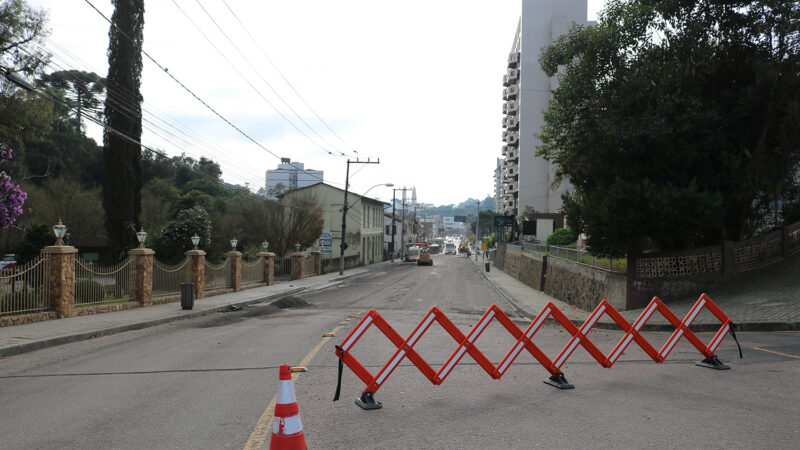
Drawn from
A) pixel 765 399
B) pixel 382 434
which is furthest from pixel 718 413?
pixel 382 434

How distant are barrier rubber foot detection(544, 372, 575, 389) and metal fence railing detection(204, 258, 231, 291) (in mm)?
20209

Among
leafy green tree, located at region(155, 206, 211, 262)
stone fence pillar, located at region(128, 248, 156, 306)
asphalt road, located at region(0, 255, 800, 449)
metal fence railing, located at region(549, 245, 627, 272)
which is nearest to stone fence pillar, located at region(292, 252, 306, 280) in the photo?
leafy green tree, located at region(155, 206, 211, 262)

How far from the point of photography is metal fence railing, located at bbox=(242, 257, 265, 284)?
28.7 m

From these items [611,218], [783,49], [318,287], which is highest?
[783,49]

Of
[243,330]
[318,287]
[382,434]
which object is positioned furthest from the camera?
[318,287]

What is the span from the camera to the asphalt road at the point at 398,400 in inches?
190

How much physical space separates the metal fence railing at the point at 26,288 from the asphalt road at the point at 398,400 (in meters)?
3.39

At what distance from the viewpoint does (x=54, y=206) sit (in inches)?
1410

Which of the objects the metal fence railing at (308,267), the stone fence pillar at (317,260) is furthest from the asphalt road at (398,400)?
the stone fence pillar at (317,260)

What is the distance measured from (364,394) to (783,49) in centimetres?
1657

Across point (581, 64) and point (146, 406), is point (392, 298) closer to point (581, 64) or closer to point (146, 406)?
point (581, 64)

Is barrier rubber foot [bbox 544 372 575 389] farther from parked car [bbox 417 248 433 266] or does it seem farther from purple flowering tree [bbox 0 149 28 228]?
parked car [bbox 417 248 433 266]

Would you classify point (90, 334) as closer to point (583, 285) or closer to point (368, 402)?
point (368, 402)

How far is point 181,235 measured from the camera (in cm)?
2895
